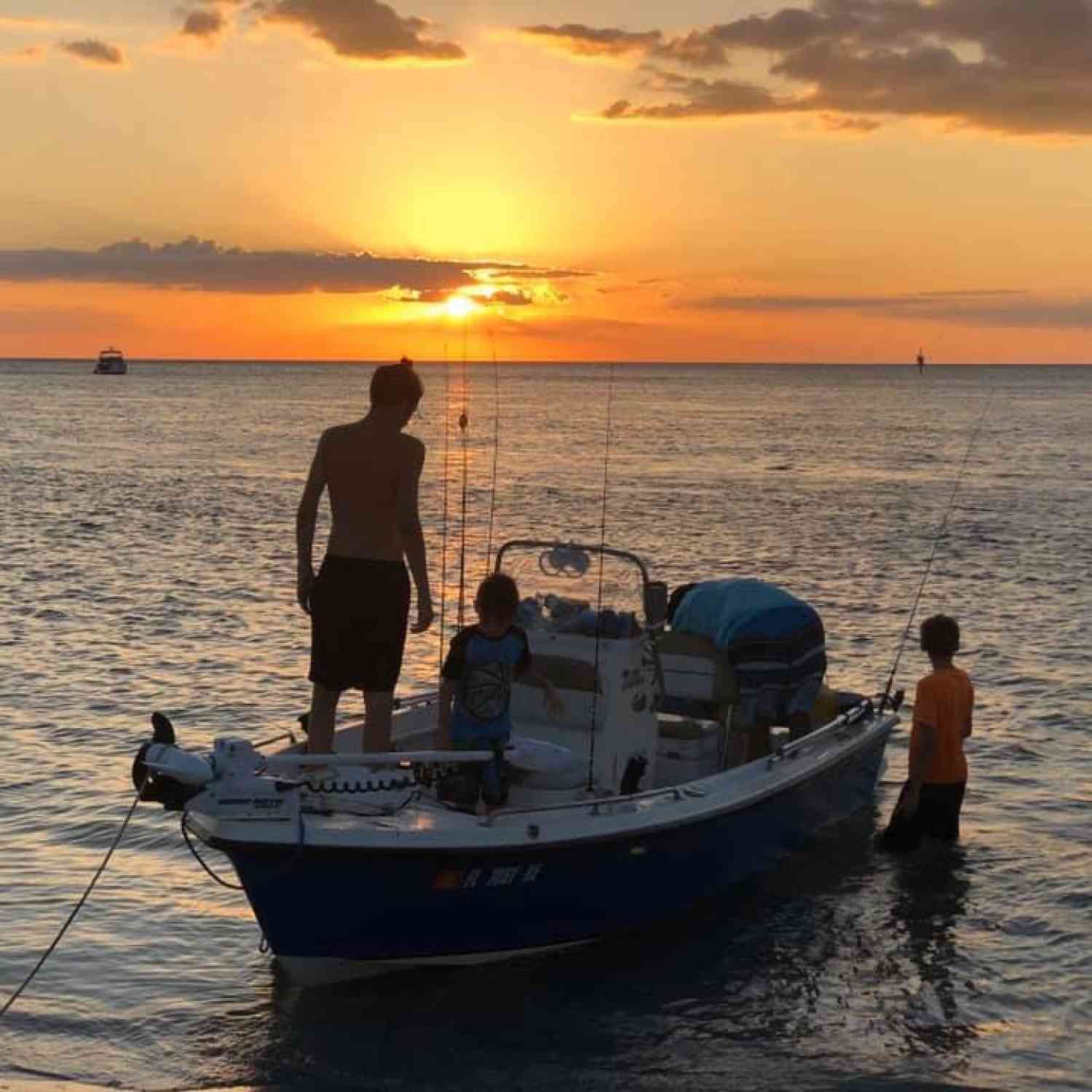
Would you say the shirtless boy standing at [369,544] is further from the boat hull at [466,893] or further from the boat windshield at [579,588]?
the boat windshield at [579,588]

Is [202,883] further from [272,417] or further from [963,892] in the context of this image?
[272,417]

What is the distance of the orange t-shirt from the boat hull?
4.68ft

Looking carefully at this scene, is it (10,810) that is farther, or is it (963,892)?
(10,810)

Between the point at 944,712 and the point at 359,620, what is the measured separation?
403 cm

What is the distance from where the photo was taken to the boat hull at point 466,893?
7.53m

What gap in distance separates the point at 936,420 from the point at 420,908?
96627 millimetres

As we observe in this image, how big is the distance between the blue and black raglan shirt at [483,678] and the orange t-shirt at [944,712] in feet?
9.60

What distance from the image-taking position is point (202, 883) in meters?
10.0

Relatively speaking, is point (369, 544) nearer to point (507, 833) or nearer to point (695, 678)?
point (507, 833)

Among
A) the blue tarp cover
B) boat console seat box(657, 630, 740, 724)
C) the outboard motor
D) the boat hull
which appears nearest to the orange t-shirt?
the blue tarp cover

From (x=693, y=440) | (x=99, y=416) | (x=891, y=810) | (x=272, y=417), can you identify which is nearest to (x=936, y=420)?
(x=693, y=440)

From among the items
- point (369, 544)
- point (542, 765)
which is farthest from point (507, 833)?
point (369, 544)

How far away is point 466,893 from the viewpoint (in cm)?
784

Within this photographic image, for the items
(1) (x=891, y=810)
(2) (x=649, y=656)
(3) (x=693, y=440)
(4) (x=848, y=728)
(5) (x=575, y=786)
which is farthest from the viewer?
(3) (x=693, y=440)
